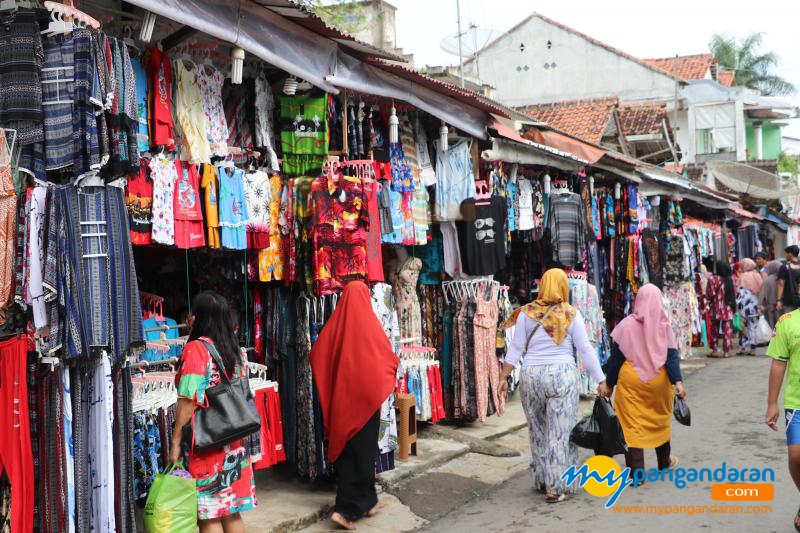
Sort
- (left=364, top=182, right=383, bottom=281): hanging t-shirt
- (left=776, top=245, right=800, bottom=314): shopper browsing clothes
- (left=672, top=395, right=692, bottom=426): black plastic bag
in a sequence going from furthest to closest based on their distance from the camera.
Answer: (left=776, top=245, right=800, bottom=314): shopper browsing clothes < (left=364, top=182, right=383, bottom=281): hanging t-shirt < (left=672, top=395, right=692, bottom=426): black plastic bag

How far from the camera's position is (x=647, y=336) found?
6.45 metres

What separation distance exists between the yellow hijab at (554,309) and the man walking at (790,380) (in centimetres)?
152

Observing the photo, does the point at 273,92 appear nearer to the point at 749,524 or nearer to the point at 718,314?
the point at 749,524

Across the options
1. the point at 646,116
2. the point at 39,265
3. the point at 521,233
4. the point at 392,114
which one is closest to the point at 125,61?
the point at 39,265

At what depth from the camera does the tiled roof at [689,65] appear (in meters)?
31.7

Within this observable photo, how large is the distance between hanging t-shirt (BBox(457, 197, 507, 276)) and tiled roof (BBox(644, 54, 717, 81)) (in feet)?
83.8

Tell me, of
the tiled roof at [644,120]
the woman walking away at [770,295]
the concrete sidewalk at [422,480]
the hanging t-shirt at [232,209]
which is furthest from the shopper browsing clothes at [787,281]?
the tiled roof at [644,120]

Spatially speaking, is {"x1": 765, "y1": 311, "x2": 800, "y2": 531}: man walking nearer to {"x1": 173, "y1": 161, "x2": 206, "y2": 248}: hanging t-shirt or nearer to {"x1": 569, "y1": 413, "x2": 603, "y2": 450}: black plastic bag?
{"x1": 569, "y1": 413, "x2": 603, "y2": 450}: black plastic bag

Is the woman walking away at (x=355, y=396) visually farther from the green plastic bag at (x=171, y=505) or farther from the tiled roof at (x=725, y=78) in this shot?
the tiled roof at (x=725, y=78)

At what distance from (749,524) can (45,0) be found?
5239 mm

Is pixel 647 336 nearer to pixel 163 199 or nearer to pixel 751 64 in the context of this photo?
pixel 163 199

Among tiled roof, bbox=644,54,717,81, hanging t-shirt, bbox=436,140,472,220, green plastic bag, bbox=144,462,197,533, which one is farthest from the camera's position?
tiled roof, bbox=644,54,717,81

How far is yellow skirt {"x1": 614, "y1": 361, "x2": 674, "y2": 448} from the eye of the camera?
6.50 m

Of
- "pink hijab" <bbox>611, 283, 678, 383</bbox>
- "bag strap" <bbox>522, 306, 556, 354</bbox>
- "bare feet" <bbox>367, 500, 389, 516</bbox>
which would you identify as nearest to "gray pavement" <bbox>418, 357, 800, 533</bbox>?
"bare feet" <bbox>367, 500, 389, 516</bbox>
